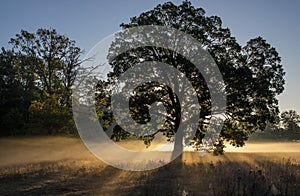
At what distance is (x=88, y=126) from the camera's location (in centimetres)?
3753

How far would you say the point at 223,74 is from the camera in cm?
2491

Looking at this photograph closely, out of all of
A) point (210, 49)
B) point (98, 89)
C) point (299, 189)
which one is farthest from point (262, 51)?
point (299, 189)

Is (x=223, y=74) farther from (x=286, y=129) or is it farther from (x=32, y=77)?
(x=286, y=129)

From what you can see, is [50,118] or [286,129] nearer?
[50,118]

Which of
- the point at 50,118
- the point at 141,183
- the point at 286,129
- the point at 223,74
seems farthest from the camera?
the point at 286,129

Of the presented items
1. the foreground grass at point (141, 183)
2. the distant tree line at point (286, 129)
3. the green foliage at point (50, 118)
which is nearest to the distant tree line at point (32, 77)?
the green foliage at point (50, 118)

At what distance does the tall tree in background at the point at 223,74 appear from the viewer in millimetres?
25719

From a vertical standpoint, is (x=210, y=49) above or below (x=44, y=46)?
below

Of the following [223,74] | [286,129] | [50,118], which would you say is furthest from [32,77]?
[286,129]

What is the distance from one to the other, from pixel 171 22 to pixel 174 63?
3609mm

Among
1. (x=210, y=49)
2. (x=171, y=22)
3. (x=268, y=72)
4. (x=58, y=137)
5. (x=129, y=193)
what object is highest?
(x=171, y=22)

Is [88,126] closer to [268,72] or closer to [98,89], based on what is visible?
[98,89]

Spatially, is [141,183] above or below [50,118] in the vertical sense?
below

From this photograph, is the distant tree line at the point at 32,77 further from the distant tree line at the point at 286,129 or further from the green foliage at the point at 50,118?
the distant tree line at the point at 286,129
